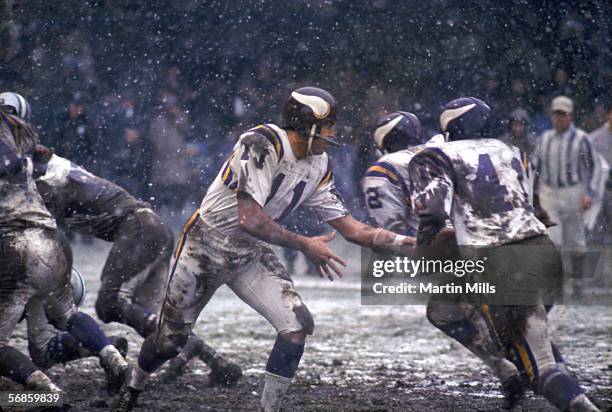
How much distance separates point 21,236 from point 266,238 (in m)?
1.44

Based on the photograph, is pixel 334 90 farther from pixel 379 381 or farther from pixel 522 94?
pixel 379 381

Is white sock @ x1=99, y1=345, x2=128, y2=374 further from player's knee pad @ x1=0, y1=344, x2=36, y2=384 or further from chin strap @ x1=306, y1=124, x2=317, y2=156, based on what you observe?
chin strap @ x1=306, y1=124, x2=317, y2=156

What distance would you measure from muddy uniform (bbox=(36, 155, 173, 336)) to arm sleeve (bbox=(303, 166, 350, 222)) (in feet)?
4.90

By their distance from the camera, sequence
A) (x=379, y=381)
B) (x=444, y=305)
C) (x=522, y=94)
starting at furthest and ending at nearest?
(x=522, y=94), (x=379, y=381), (x=444, y=305)

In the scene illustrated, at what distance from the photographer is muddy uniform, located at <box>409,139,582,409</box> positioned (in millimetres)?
4590

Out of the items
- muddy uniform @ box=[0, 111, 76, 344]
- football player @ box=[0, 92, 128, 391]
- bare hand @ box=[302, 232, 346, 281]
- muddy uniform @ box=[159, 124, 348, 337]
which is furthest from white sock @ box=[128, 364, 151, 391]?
bare hand @ box=[302, 232, 346, 281]

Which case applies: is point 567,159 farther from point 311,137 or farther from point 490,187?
point 311,137

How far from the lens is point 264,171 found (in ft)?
15.5

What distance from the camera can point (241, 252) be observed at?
16.4 feet

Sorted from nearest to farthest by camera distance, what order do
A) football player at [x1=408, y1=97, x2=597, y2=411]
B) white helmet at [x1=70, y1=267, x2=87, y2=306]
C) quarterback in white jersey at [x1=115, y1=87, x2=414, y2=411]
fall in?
1. football player at [x1=408, y1=97, x2=597, y2=411]
2. quarterback in white jersey at [x1=115, y1=87, x2=414, y2=411]
3. white helmet at [x1=70, y1=267, x2=87, y2=306]

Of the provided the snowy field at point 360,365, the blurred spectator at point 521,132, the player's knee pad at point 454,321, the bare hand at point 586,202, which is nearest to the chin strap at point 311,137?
the player's knee pad at point 454,321

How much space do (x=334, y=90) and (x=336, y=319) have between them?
2977mm

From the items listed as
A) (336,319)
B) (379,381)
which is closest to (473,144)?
(379,381)

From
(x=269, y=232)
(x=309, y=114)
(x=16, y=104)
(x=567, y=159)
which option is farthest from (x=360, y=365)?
(x=567, y=159)
